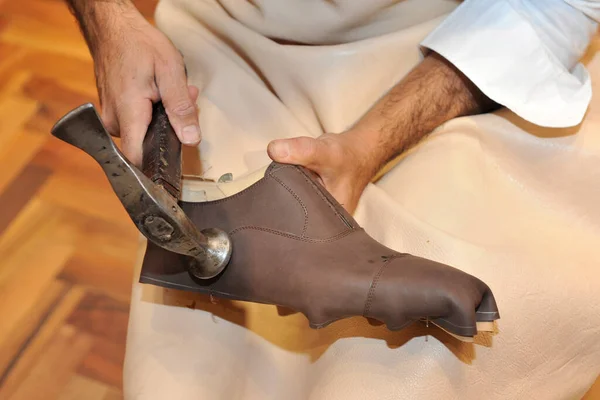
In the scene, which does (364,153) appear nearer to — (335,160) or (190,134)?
(335,160)

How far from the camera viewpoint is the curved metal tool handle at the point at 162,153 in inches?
22.9

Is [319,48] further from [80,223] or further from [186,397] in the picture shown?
[80,223]

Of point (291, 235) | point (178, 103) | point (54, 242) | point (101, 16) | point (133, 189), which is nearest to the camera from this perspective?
point (133, 189)

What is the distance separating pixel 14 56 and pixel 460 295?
135cm

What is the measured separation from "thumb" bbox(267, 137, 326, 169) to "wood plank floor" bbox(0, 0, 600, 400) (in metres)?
0.65

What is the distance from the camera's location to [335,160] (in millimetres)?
653

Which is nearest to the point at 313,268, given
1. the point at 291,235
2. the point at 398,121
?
the point at 291,235

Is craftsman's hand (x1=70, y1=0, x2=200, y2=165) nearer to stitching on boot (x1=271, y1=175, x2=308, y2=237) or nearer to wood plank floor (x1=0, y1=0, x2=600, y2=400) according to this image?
stitching on boot (x1=271, y1=175, x2=308, y2=237)

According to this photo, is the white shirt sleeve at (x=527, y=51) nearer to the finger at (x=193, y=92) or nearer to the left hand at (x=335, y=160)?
the left hand at (x=335, y=160)

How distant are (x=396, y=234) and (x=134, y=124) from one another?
33cm

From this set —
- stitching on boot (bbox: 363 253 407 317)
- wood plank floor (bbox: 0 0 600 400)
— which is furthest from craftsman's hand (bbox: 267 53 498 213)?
wood plank floor (bbox: 0 0 600 400)

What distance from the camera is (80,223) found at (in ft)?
4.01

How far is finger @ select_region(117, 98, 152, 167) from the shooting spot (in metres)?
0.67

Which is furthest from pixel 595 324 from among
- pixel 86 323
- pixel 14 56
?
pixel 14 56
